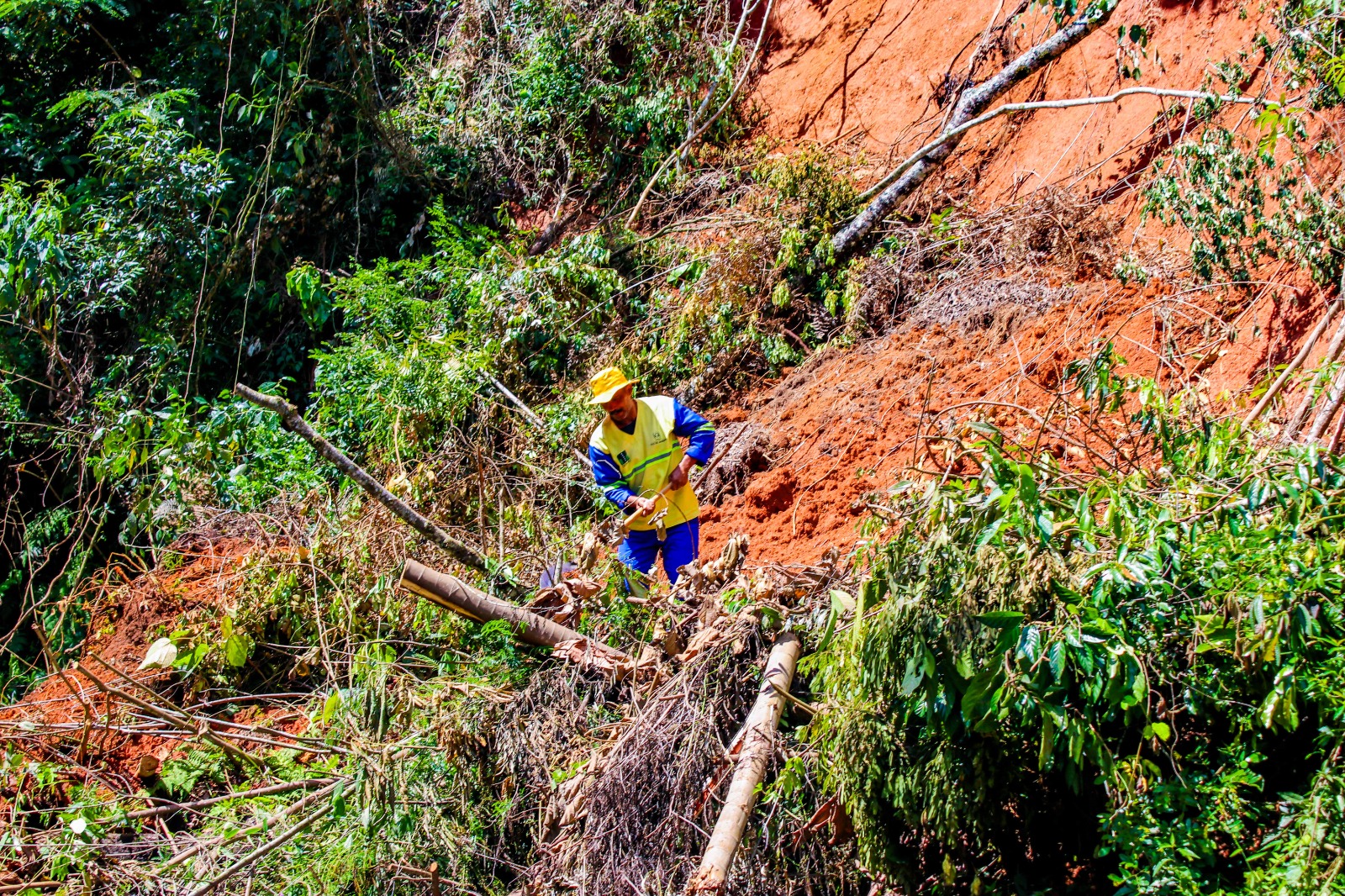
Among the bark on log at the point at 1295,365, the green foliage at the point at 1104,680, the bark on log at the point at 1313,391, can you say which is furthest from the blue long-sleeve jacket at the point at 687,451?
the bark on log at the point at 1313,391

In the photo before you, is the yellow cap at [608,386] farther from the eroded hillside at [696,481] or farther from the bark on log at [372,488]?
the bark on log at [372,488]

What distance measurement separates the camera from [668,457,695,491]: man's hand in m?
5.77

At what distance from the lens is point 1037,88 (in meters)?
8.05

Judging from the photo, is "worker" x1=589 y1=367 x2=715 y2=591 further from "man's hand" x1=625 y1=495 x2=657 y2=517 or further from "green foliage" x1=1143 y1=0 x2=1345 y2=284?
"green foliage" x1=1143 y1=0 x2=1345 y2=284

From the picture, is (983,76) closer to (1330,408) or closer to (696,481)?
(696,481)

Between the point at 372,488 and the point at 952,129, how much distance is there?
475 cm

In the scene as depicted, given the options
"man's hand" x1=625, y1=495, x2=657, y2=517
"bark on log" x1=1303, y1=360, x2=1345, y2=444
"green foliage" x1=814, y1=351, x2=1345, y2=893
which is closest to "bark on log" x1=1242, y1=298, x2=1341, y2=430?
"bark on log" x1=1303, y1=360, x2=1345, y2=444

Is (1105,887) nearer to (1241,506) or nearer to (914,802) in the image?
(914,802)

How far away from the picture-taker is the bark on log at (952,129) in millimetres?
7719

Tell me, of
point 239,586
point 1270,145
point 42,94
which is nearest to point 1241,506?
point 1270,145

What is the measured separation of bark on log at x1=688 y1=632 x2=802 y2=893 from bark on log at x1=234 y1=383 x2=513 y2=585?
1.66m

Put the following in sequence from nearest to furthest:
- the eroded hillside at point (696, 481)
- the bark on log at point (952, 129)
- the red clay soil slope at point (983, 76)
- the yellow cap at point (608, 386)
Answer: the eroded hillside at point (696, 481)
the yellow cap at point (608, 386)
the red clay soil slope at point (983, 76)
the bark on log at point (952, 129)

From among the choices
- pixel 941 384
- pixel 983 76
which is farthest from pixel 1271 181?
pixel 983 76

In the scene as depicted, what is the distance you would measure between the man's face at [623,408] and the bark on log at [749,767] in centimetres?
162
